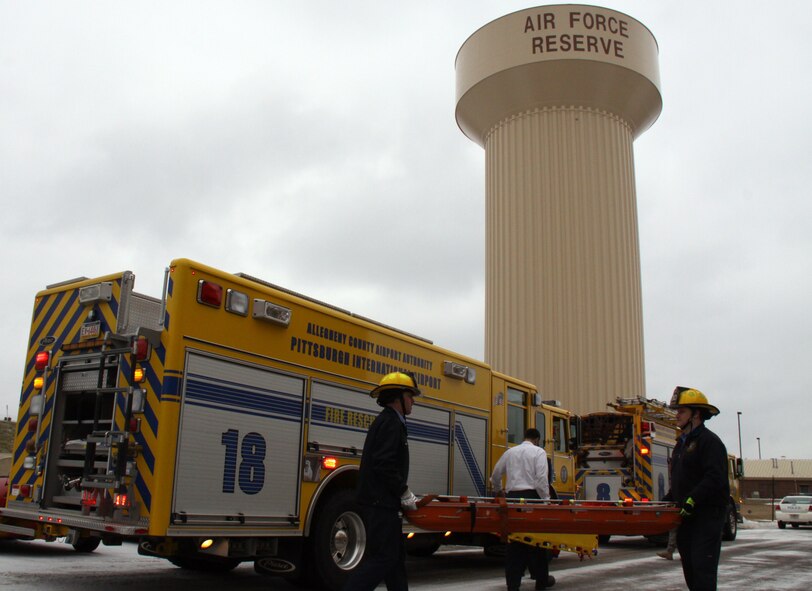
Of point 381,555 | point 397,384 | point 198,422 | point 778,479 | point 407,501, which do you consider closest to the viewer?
point 381,555

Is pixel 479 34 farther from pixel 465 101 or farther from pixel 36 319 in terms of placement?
pixel 36 319

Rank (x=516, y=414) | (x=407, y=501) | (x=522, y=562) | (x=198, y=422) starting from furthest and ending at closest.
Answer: (x=516, y=414) → (x=522, y=562) → (x=198, y=422) → (x=407, y=501)

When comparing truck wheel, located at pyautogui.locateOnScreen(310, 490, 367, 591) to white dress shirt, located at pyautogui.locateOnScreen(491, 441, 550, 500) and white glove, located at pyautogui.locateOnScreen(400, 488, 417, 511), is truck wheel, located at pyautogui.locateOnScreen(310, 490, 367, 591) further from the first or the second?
white glove, located at pyautogui.locateOnScreen(400, 488, 417, 511)

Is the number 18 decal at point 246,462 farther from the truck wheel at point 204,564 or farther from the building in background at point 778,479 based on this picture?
the building in background at point 778,479

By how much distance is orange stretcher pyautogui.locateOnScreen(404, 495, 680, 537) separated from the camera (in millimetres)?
6574

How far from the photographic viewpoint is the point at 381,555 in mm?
5504

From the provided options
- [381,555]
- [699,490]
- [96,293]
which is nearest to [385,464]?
[381,555]

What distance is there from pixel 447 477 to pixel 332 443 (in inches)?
97.2

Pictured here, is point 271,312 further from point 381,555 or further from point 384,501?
point 381,555

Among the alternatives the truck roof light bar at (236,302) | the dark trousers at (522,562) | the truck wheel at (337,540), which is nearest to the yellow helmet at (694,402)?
the dark trousers at (522,562)

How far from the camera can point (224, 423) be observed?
7.07 m

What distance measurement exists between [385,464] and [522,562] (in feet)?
10.6

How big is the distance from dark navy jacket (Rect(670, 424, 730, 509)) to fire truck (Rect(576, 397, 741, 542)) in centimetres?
969

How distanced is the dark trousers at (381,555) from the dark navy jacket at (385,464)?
0.29ft
